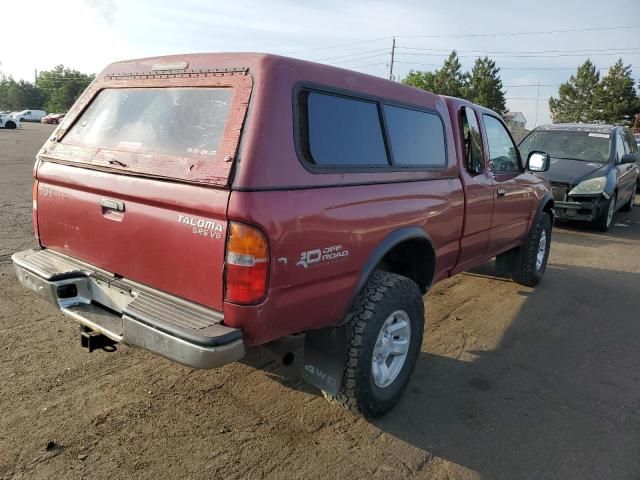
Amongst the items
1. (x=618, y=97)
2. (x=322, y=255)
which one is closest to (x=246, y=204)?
(x=322, y=255)

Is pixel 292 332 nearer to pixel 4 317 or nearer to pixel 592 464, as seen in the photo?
pixel 592 464

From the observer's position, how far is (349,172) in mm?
2748

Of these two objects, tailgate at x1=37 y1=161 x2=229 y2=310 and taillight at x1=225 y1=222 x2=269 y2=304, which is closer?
taillight at x1=225 y1=222 x2=269 y2=304

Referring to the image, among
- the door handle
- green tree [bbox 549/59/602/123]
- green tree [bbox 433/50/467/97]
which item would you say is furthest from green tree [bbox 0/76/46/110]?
the door handle

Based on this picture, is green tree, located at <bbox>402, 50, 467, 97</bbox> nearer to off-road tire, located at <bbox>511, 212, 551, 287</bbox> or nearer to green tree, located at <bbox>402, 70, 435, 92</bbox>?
green tree, located at <bbox>402, 70, 435, 92</bbox>

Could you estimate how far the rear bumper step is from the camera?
221 cm

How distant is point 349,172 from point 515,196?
284 centimetres

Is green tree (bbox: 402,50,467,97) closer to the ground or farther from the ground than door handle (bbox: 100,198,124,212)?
farther from the ground

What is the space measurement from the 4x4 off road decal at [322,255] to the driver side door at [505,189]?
240cm

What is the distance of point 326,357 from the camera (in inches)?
112

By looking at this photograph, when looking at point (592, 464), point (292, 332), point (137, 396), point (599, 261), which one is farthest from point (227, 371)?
point (599, 261)

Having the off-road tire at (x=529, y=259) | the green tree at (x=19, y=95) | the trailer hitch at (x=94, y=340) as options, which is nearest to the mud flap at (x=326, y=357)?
the trailer hitch at (x=94, y=340)

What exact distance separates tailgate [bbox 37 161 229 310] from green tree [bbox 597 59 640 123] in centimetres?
5897

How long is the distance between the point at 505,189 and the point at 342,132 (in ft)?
8.21
